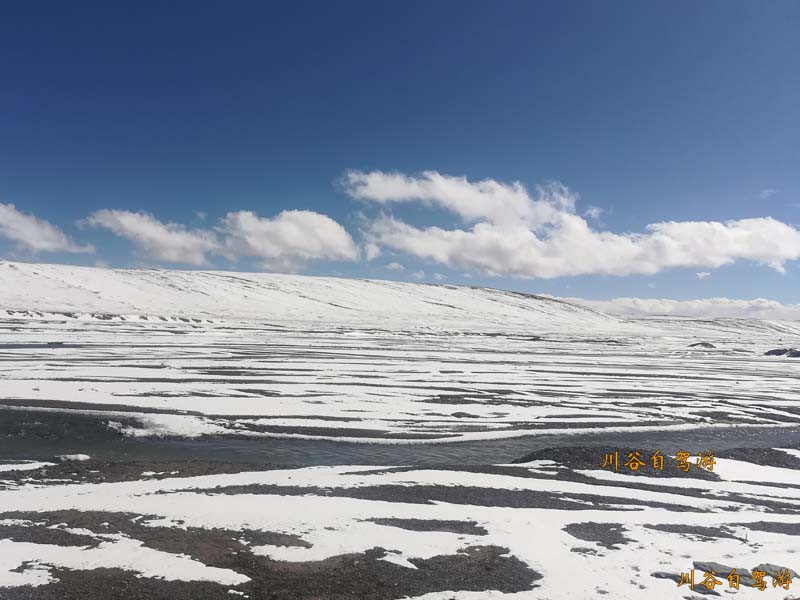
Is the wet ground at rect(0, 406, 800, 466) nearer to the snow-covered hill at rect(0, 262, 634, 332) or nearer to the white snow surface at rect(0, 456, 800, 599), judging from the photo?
the white snow surface at rect(0, 456, 800, 599)

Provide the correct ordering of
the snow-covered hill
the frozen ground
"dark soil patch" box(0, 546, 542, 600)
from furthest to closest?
the snow-covered hill, the frozen ground, "dark soil patch" box(0, 546, 542, 600)

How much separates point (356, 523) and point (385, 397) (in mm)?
11248

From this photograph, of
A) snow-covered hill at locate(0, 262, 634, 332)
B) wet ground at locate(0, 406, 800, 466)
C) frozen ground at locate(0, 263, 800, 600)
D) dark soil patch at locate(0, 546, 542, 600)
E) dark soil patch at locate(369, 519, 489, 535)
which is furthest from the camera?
snow-covered hill at locate(0, 262, 634, 332)

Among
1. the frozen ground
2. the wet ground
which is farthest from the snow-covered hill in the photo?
the wet ground

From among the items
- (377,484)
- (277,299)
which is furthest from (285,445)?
(277,299)

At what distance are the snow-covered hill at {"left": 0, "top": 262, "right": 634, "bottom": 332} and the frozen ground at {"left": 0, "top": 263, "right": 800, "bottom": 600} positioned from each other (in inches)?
2154

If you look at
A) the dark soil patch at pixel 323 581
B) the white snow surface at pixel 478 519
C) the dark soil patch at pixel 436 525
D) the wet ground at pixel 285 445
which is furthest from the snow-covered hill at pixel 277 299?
the dark soil patch at pixel 323 581

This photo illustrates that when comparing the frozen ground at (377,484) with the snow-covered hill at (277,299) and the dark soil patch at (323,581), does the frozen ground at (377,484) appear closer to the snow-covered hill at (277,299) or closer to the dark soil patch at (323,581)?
the dark soil patch at (323,581)

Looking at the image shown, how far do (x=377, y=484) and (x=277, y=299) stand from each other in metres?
102

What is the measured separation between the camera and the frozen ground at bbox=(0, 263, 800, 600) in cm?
632

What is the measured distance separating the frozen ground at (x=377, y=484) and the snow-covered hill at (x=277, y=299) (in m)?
54.7

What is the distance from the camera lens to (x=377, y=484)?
31.3 ft

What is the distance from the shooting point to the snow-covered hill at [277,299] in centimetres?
8038

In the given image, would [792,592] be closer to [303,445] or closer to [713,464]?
[713,464]
